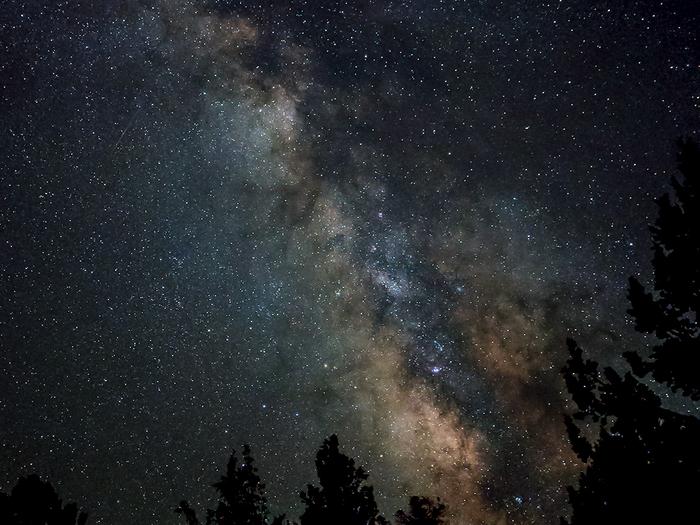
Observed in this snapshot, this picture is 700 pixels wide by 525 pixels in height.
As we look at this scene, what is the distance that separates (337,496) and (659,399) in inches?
294

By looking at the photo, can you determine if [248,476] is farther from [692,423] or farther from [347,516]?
[692,423]

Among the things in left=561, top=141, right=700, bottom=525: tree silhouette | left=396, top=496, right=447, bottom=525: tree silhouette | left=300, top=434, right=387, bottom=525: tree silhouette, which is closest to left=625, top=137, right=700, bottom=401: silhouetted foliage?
left=561, top=141, right=700, bottom=525: tree silhouette

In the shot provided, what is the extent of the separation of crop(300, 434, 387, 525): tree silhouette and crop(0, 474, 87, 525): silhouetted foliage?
19.6 ft

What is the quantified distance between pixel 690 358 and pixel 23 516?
9.21 m

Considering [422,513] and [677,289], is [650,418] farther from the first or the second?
[422,513]

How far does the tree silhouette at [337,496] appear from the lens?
10.8 metres

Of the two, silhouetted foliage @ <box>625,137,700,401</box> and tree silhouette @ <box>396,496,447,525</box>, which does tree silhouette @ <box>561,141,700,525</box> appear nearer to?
silhouetted foliage @ <box>625,137,700,401</box>

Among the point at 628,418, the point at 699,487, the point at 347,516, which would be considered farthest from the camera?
the point at 347,516

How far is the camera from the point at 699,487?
230 inches

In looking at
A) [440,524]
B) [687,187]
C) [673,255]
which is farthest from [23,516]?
[440,524]

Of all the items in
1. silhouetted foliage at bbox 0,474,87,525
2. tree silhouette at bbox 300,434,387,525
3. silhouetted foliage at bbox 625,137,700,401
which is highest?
silhouetted foliage at bbox 625,137,700,401

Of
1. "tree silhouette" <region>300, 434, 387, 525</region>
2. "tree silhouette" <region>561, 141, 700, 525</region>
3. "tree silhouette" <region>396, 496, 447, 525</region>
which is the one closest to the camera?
"tree silhouette" <region>561, 141, 700, 525</region>

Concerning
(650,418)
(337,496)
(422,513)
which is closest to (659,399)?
(650,418)

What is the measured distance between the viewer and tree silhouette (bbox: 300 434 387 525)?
10.8 m
